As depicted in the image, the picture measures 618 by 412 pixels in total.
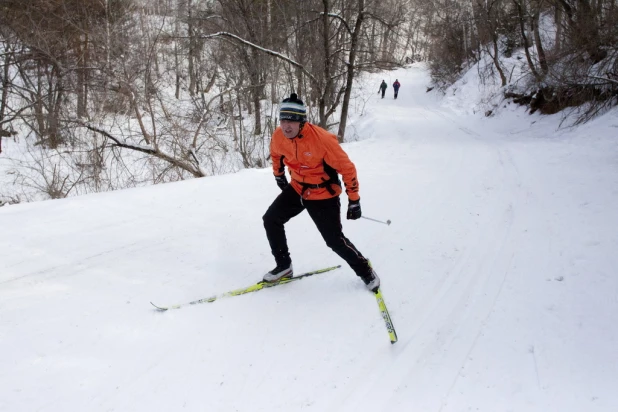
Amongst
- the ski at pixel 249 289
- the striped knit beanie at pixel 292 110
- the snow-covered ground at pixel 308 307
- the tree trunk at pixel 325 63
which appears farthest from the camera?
the tree trunk at pixel 325 63

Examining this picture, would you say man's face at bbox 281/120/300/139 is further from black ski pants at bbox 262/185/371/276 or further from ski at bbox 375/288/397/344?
ski at bbox 375/288/397/344

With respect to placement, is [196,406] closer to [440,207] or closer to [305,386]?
→ [305,386]

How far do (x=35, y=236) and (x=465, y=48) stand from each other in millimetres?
30148

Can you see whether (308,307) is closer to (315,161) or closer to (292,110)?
(315,161)

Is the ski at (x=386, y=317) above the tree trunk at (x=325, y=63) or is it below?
below

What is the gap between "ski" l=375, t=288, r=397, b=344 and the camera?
10.4ft

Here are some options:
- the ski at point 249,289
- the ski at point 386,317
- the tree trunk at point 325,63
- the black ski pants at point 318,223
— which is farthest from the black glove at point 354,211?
Result: the tree trunk at point 325,63

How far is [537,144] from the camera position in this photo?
10.9m

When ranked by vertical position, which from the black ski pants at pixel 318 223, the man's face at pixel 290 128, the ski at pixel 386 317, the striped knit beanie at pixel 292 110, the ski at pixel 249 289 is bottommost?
the ski at pixel 386 317

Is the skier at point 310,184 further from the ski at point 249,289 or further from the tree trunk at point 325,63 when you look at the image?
the tree trunk at point 325,63

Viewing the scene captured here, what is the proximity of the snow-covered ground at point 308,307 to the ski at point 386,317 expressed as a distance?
0.21 feet

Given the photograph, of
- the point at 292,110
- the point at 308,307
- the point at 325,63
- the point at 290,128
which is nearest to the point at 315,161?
the point at 290,128

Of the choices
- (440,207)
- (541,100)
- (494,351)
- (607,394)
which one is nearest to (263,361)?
(494,351)

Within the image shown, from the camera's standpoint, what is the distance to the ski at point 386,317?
125 inches
